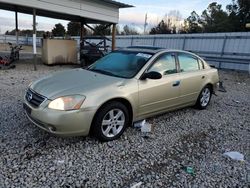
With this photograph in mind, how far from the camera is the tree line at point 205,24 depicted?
89.3 ft

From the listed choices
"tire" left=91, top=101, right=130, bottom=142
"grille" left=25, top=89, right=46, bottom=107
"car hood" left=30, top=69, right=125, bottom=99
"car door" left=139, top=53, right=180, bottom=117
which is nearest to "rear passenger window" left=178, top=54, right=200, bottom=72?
"car door" left=139, top=53, right=180, bottom=117

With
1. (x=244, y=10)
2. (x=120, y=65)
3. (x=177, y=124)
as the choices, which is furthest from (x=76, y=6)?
(x=244, y=10)

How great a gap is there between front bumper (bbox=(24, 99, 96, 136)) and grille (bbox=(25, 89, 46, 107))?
78 millimetres

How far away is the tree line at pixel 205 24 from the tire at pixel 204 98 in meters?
10.3

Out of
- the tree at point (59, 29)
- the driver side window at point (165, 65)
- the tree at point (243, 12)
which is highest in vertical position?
the tree at point (243, 12)

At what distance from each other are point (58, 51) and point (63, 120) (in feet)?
34.7

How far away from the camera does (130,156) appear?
3.43 m

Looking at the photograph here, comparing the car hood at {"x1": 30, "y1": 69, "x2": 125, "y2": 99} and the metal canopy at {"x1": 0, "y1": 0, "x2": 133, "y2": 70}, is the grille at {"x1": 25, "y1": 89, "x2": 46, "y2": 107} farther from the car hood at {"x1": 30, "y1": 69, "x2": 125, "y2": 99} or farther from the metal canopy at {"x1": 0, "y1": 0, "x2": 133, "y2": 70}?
the metal canopy at {"x1": 0, "y1": 0, "x2": 133, "y2": 70}

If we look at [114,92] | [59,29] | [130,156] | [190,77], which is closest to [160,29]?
[59,29]

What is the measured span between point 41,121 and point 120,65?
5.97 feet

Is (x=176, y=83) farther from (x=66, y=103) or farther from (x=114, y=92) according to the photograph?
(x=66, y=103)

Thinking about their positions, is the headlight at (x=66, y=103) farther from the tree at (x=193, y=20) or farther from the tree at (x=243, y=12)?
the tree at (x=193, y=20)

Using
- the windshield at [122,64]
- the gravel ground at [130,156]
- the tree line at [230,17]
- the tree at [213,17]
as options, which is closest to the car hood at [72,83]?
the windshield at [122,64]

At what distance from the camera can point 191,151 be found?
3709 millimetres
